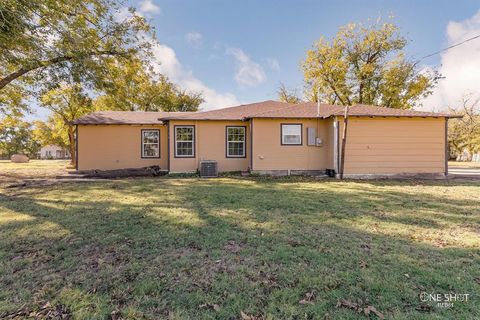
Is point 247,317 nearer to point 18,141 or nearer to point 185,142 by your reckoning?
point 185,142

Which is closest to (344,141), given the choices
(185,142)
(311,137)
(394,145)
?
(311,137)

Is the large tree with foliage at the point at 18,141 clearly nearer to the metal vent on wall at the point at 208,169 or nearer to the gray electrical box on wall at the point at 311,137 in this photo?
the metal vent on wall at the point at 208,169

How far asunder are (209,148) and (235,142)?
136cm

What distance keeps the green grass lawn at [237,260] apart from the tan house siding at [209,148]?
256 inches

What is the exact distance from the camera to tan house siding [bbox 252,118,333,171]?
11.5 m

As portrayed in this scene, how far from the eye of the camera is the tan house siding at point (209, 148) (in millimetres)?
12164

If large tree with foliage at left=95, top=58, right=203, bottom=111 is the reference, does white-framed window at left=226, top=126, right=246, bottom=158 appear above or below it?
below

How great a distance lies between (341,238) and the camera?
12.2ft

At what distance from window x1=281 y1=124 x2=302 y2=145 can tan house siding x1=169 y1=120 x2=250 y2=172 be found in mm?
1894

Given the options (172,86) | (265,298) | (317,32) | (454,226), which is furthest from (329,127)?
(172,86)

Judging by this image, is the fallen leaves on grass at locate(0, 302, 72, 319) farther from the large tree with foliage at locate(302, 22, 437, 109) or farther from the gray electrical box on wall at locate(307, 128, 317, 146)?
the large tree with foliage at locate(302, 22, 437, 109)

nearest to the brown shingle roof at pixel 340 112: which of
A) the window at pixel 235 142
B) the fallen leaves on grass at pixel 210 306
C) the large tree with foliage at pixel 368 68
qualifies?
the window at pixel 235 142

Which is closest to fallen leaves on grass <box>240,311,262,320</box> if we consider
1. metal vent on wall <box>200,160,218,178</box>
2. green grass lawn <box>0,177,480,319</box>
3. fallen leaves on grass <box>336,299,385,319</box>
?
green grass lawn <box>0,177,480,319</box>

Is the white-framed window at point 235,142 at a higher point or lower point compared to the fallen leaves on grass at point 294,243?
higher
